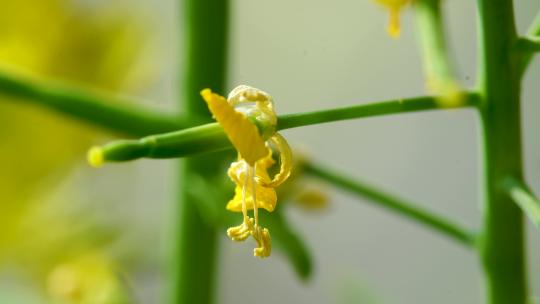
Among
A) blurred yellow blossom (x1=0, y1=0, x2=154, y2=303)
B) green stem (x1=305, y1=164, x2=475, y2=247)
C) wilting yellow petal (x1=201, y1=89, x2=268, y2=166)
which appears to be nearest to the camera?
wilting yellow petal (x1=201, y1=89, x2=268, y2=166)

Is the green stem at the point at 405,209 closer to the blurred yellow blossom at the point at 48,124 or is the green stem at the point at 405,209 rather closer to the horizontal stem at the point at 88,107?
the horizontal stem at the point at 88,107

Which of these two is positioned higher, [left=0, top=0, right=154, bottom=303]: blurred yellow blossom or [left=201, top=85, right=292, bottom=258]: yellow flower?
[left=201, top=85, right=292, bottom=258]: yellow flower

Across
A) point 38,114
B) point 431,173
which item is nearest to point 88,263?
point 38,114

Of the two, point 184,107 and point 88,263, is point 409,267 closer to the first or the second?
point 88,263

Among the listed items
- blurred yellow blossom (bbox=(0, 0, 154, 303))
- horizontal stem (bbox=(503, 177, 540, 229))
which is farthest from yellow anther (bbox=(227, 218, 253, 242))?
blurred yellow blossom (bbox=(0, 0, 154, 303))

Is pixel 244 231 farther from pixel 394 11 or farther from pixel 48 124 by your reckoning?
pixel 48 124

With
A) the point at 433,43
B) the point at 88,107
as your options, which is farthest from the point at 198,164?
the point at 433,43

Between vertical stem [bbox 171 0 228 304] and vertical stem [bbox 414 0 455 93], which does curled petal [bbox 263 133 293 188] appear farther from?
vertical stem [bbox 171 0 228 304]
